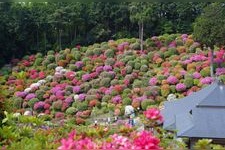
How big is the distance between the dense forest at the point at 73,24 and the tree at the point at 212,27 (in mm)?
4477

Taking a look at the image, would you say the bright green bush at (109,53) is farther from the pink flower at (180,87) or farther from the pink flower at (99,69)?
the pink flower at (180,87)

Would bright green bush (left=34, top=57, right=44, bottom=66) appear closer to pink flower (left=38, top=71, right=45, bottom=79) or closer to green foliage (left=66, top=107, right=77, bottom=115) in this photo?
pink flower (left=38, top=71, right=45, bottom=79)

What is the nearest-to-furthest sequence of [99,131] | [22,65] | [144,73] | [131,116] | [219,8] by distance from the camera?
1. [99,131]
2. [131,116]
3. [219,8]
4. [144,73]
5. [22,65]

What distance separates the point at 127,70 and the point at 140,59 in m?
0.84

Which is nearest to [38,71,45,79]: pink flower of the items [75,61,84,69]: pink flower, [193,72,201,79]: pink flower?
[75,61,84,69]: pink flower

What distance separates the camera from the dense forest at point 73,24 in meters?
18.3

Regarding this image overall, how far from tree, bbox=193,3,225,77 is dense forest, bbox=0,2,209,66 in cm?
448

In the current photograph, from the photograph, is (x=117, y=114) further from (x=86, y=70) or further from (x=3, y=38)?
(x=3, y=38)

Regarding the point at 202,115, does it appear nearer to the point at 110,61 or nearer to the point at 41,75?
the point at 110,61

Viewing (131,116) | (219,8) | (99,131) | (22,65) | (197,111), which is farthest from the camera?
(22,65)

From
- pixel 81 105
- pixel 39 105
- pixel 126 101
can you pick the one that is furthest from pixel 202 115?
pixel 39 105

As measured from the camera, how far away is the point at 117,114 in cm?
1260

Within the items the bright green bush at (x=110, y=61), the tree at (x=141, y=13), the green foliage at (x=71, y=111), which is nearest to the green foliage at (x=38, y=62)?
the bright green bush at (x=110, y=61)

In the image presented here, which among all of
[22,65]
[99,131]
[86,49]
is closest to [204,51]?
[86,49]
